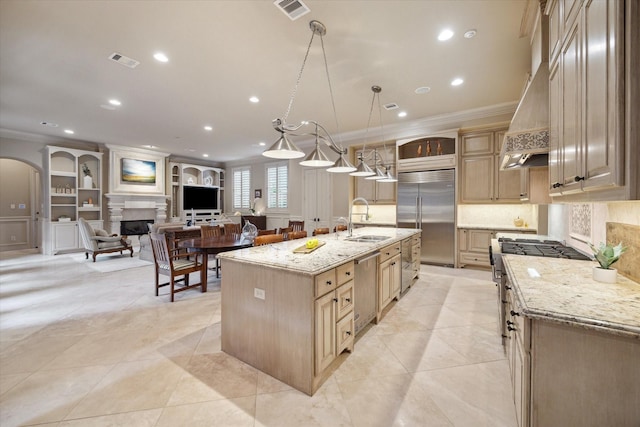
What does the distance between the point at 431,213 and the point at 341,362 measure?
4155mm

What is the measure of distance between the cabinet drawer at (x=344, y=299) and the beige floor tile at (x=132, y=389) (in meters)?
1.33

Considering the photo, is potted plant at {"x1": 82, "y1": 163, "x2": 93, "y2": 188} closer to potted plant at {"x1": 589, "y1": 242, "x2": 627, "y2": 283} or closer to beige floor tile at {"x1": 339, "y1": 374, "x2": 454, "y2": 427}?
beige floor tile at {"x1": 339, "y1": 374, "x2": 454, "y2": 427}

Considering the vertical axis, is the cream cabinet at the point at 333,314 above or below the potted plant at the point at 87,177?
below

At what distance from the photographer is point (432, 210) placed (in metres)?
5.56

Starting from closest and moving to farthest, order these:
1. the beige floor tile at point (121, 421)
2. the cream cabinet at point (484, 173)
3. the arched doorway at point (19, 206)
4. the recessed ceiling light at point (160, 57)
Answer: the beige floor tile at point (121, 421) < the recessed ceiling light at point (160, 57) < the cream cabinet at point (484, 173) < the arched doorway at point (19, 206)

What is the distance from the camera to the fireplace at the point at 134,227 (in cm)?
830

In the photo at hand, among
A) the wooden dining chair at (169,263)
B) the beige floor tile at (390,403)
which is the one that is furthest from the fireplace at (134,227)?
the beige floor tile at (390,403)

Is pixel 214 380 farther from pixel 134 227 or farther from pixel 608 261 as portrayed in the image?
pixel 134 227

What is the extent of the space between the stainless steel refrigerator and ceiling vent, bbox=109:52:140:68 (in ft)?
16.5

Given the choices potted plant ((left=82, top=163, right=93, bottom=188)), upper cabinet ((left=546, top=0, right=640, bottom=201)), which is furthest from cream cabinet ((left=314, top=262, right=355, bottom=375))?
potted plant ((left=82, top=163, right=93, bottom=188))

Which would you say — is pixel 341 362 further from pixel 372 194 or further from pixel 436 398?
pixel 372 194

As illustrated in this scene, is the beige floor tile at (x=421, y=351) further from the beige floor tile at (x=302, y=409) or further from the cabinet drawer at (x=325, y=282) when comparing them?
the cabinet drawer at (x=325, y=282)

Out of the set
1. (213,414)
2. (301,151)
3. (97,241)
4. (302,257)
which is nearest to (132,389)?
(213,414)

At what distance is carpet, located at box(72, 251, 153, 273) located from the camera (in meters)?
5.54
